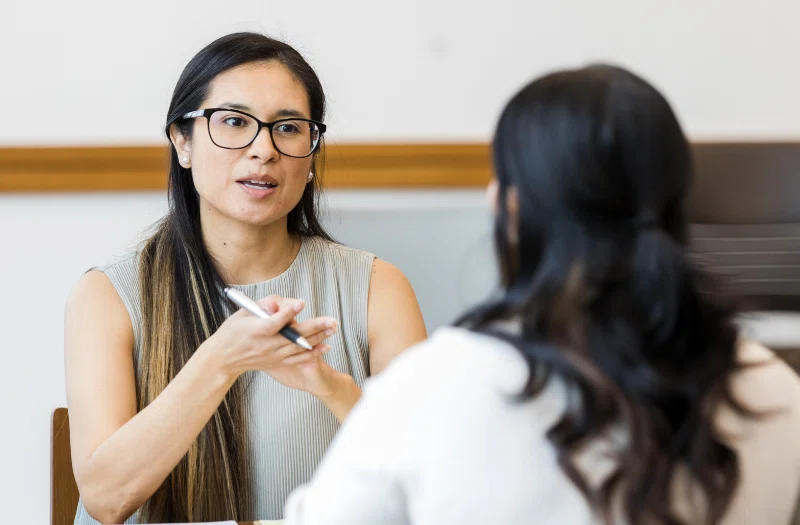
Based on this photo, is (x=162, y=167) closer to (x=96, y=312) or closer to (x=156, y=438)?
(x=96, y=312)

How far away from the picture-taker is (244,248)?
5.11 feet

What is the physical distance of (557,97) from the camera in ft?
2.34

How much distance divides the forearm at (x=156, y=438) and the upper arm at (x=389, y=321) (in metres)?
0.37

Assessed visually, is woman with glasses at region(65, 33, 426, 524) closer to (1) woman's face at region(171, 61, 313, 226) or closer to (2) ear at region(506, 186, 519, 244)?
(1) woman's face at region(171, 61, 313, 226)

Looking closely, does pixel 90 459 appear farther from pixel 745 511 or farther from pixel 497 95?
pixel 497 95

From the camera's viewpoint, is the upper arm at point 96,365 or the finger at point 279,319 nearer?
the finger at point 279,319

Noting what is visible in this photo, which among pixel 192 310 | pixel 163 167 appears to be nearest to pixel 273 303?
pixel 192 310

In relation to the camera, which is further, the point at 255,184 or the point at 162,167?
the point at 162,167

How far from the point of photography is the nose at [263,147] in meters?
1.46

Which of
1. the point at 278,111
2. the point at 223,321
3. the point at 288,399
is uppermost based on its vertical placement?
the point at 278,111

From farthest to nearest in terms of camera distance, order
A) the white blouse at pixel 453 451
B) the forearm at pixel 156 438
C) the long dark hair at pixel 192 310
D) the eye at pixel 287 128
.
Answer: the eye at pixel 287 128 < the long dark hair at pixel 192 310 < the forearm at pixel 156 438 < the white blouse at pixel 453 451

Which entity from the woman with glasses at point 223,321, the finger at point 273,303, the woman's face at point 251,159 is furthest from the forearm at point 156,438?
the woman's face at point 251,159

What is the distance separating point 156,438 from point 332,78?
102 cm

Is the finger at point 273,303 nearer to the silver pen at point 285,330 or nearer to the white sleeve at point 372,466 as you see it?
the silver pen at point 285,330
